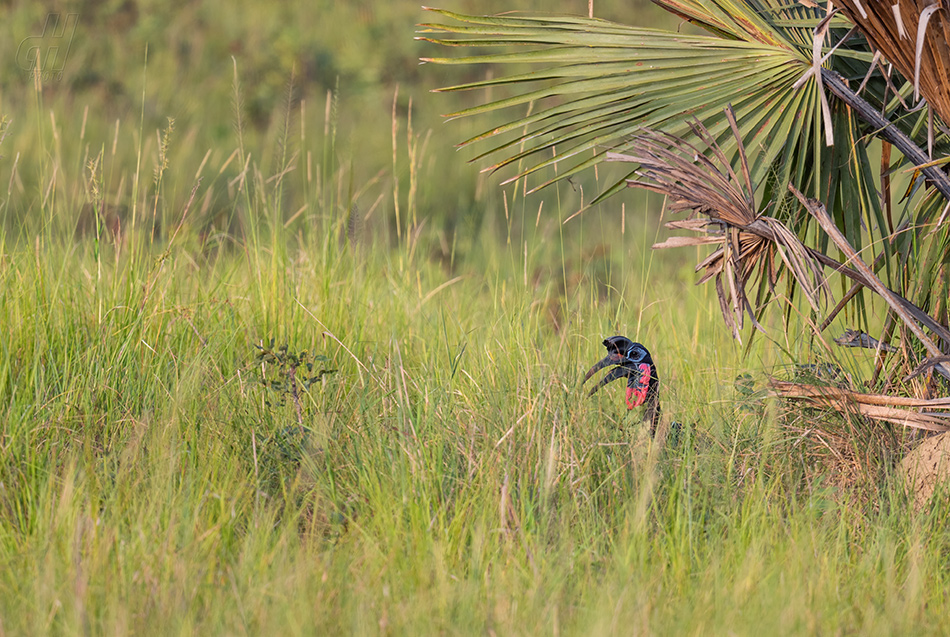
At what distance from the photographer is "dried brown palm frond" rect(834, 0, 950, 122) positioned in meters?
2.16

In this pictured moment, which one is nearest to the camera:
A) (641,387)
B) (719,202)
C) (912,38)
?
(912,38)

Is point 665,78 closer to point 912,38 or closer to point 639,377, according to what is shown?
point 912,38

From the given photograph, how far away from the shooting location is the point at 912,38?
2.18m

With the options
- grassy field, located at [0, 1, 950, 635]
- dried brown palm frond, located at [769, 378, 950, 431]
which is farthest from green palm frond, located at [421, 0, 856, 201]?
dried brown palm frond, located at [769, 378, 950, 431]

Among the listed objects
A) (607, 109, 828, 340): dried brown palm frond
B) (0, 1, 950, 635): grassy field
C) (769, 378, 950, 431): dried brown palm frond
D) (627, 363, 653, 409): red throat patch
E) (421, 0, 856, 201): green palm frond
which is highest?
(421, 0, 856, 201): green palm frond

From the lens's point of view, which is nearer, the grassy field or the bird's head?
the grassy field

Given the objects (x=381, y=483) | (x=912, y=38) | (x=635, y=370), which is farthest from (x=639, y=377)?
(x=912, y=38)

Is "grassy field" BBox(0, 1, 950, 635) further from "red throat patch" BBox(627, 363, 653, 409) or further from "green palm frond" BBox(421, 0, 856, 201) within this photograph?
"green palm frond" BBox(421, 0, 856, 201)

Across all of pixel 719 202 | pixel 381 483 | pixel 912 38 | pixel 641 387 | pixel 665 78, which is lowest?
pixel 381 483

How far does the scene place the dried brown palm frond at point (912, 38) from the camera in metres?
2.16

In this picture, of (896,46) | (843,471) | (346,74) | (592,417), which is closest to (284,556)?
(592,417)

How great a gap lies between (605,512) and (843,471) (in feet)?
2.52

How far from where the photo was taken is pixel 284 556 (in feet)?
6.86

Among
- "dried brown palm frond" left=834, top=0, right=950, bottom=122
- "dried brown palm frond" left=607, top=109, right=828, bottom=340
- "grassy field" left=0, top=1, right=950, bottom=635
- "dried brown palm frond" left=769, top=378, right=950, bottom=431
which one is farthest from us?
"dried brown palm frond" left=769, top=378, right=950, bottom=431
